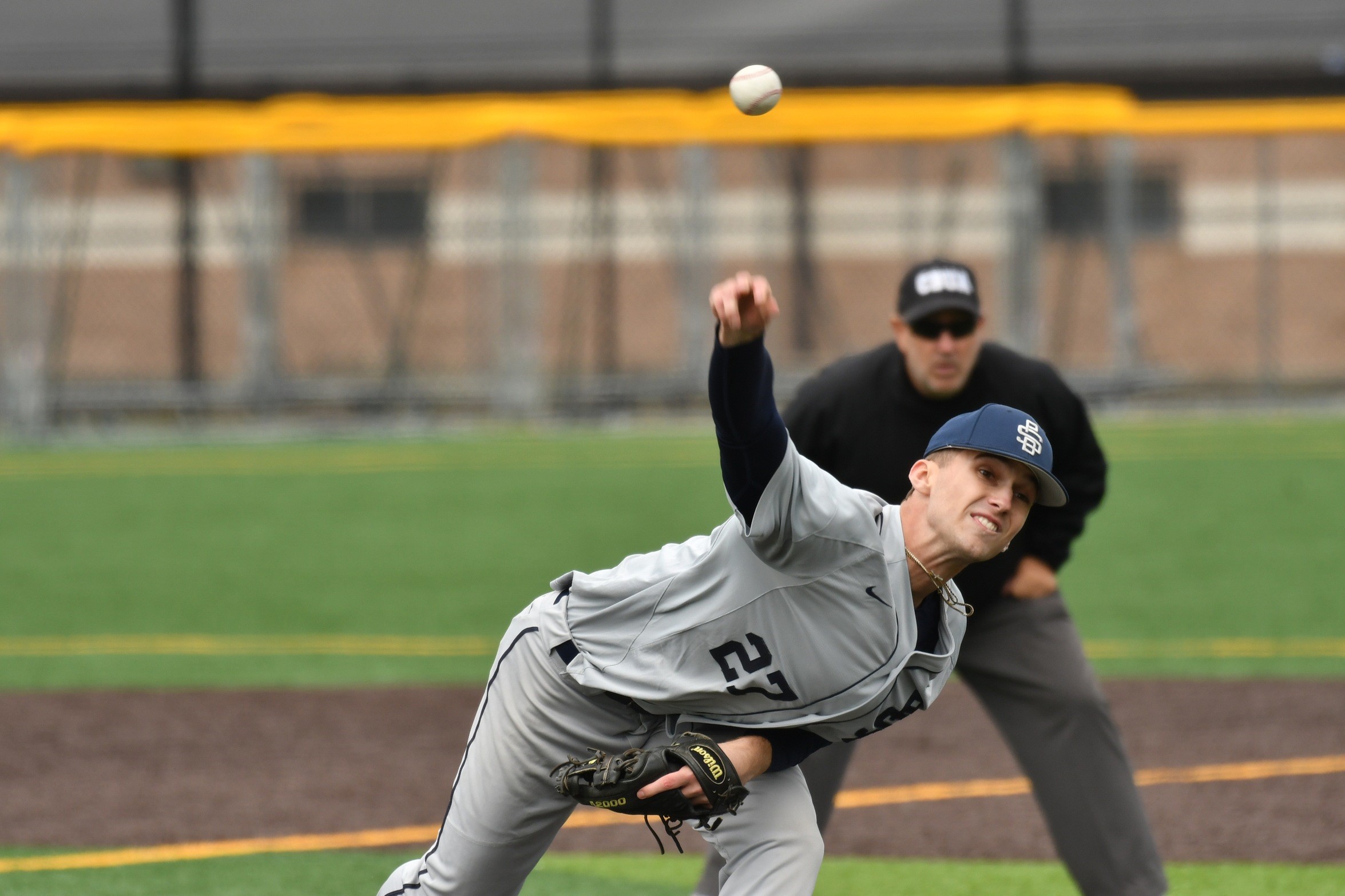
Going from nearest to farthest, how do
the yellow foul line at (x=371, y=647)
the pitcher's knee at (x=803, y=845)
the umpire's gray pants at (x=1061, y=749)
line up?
the pitcher's knee at (x=803, y=845), the umpire's gray pants at (x=1061, y=749), the yellow foul line at (x=371, y=647)

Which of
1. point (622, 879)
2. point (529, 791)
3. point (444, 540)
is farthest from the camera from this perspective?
point (444, 540)

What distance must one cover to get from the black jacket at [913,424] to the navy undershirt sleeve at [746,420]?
1.63m

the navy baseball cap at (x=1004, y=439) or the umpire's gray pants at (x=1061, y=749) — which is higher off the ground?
the navy baseball cap at (x=1004, y=439)

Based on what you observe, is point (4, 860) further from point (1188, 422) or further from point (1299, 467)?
point (1188, 422)

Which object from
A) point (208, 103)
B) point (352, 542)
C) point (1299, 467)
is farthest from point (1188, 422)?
point (208, 103)

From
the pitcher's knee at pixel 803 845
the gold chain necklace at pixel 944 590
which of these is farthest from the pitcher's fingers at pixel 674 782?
the gold chain necklace at pixel 944 590

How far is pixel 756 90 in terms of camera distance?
411 cm

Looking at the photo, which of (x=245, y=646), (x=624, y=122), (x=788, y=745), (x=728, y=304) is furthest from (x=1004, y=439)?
(x=624, y=122)

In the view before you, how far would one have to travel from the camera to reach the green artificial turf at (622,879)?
17.0 ft

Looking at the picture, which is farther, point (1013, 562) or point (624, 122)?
point (624, 122)

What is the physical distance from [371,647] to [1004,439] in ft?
20.2

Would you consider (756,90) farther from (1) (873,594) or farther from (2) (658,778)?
(2) (658,778)

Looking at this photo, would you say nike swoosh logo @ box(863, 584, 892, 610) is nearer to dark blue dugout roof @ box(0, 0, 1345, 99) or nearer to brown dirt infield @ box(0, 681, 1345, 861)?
brown dirt infield @ box(0, 681, 1345, 861)

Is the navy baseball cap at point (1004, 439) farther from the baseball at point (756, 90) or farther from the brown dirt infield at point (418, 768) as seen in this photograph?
the brown dirt infield at point (418, 768)
